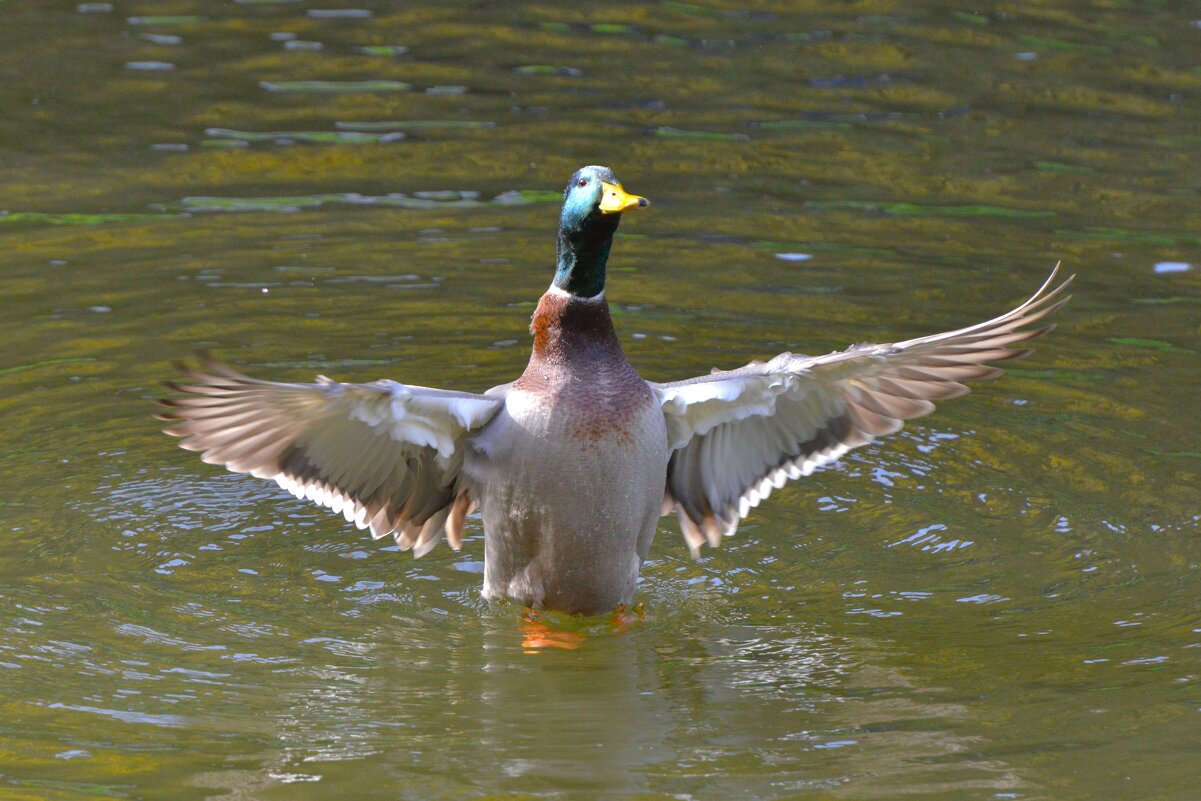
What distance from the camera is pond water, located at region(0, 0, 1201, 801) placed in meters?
5.62

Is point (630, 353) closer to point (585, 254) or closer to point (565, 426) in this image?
point (585, 254)

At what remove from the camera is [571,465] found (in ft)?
21.2

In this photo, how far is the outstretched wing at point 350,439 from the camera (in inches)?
239

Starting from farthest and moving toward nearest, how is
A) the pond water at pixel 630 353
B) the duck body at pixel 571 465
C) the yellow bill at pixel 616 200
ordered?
1. the duck body at pixel 571 465
2. the yellow bill at pixel 616 200
3. the pond water at pixel 630 353

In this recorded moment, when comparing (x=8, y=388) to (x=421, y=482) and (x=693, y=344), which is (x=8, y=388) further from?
(x=693, y=344)

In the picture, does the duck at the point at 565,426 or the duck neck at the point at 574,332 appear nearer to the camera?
the duck at the point at 565,426

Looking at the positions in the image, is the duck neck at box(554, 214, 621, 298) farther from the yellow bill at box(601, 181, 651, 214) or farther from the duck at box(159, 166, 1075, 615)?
A: the yellow bill at box(601, 181, 651, 214)

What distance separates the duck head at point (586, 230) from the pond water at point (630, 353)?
1.33 metres

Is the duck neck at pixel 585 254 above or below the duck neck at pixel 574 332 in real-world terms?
above

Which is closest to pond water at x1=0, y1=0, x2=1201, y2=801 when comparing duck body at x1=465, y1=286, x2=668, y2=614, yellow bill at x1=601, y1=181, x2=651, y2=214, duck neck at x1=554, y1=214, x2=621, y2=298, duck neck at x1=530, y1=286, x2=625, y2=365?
duck body at x1=465, y1=286, x2=668, y2=614

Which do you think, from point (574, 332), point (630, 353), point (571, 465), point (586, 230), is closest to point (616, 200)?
point (586, 230)

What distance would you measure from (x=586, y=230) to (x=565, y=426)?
75 centimetres

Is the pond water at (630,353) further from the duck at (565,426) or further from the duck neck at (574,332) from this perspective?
the duck neck at (574,332)

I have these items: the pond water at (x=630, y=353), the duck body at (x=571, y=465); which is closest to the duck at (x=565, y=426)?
the duck body at (x=571, y=465)
